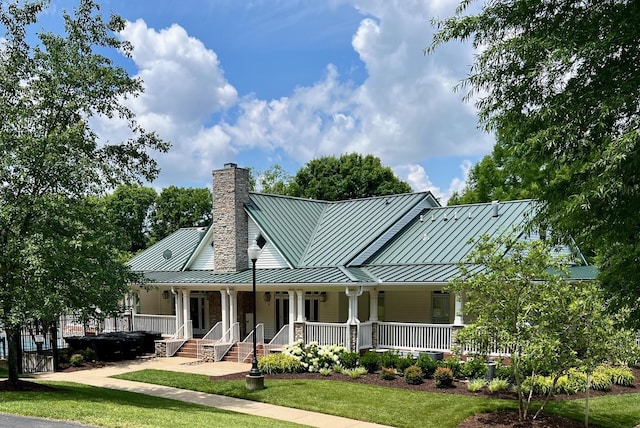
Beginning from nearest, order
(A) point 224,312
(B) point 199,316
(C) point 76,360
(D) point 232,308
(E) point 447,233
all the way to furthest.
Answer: (C) point 76,360 → (E) point 447,233 → (D) point 232,308 → (A) point 224,312 → (B) point 199,316

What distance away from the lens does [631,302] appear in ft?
29.5

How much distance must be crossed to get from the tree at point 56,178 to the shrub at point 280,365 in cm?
567

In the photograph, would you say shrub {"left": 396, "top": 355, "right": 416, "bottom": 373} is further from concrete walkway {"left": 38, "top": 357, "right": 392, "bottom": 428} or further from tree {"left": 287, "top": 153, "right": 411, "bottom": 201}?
tree {"left": 287, "top": 153, "right": 411, "bottom": 201}

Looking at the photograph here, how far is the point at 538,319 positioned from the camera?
11805 mm

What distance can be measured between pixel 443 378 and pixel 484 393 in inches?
48.5

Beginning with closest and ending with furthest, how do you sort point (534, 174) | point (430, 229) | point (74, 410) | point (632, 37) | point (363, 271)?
point (632, 37) → point (74, 410) → point (363, 271) → point (430, 229) → point (534, 174)

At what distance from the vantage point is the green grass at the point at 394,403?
43.5ft

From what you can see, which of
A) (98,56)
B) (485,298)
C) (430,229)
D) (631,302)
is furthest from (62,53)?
(430,229)

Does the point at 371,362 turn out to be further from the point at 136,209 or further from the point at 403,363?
the point at 136,209

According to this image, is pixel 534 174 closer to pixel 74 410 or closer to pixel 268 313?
pixel 268 313

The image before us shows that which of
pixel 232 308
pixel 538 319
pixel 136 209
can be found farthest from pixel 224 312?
pixel 136 209

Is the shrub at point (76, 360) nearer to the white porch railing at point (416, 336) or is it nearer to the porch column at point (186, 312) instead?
the porch column at point (186, 312)

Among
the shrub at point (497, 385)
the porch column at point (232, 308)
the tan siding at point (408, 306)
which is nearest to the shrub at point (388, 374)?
the shrub at point (497, 385)

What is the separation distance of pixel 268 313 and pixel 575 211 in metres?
19.1
